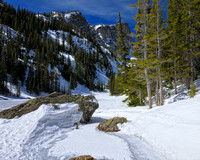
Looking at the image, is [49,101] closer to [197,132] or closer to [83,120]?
[83,120]

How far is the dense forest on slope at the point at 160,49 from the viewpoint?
37.2 feet

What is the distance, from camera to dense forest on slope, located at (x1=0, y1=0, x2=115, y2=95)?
→ 51.2m

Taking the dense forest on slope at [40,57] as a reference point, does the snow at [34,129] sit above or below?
below

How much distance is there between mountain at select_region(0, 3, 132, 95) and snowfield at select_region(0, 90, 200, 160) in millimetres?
42020

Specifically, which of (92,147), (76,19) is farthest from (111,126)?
(76,19)

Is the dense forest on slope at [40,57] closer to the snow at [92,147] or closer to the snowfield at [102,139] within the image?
the snowfield at [102,139]

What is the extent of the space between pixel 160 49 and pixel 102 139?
1017 centimetres

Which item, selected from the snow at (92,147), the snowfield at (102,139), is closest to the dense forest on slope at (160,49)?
the snowfield at (102,139)

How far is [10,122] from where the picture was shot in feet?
22.4

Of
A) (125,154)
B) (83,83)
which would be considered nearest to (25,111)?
(125,154)

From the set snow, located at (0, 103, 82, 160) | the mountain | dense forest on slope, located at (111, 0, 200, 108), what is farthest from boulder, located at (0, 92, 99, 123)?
the mountain

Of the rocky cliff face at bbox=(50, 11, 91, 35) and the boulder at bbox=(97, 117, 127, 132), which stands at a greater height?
the rocky cliff face at bbox=(50, 11, 91, 35)

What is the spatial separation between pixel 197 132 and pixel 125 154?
97.5 inches

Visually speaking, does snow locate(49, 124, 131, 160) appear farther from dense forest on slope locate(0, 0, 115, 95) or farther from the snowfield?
dense forest on slope locate(0, 0, 115, 95)
